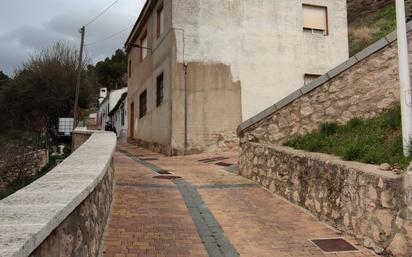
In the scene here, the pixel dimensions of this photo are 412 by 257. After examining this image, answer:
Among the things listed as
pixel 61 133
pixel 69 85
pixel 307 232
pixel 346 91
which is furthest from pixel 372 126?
pixel 69 85

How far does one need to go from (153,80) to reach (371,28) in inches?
638

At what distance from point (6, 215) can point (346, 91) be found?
7560 millimetres

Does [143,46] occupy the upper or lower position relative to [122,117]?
upper

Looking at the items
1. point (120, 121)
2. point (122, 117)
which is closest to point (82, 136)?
point (122, 117)

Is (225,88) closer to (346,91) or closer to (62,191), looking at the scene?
(346,91)

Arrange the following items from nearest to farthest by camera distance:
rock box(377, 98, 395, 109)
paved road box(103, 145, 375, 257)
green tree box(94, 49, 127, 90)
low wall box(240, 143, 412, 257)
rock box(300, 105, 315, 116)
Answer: low wall box(240, 143, 412, 257), paved road box(103, 145, 375, 257), rock box(377, 98, 395, 109), rock box(300, 105, 315, 116), green tree box(94, 49, 127, 90)

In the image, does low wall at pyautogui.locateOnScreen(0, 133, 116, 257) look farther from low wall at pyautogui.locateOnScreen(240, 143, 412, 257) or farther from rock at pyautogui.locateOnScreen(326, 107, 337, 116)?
rock at pyautogui.locateOnScreen(326, 107, 337, 116)

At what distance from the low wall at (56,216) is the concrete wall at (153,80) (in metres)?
10.6

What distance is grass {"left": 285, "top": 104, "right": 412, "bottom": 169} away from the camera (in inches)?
221

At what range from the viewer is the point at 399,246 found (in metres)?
4.46

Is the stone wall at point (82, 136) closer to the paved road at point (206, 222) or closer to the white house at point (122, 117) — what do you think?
the paved road at point (206, 222)

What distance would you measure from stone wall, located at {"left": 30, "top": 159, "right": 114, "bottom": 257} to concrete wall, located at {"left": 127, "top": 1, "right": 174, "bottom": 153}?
10420 mm

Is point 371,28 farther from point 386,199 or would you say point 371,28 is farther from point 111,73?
point 111,73

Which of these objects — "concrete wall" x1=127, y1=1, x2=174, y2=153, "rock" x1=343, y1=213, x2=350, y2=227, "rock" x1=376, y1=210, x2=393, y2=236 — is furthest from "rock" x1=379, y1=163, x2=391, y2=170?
"concrete wall" x1=127, y1=1, x2=174, y2=153
